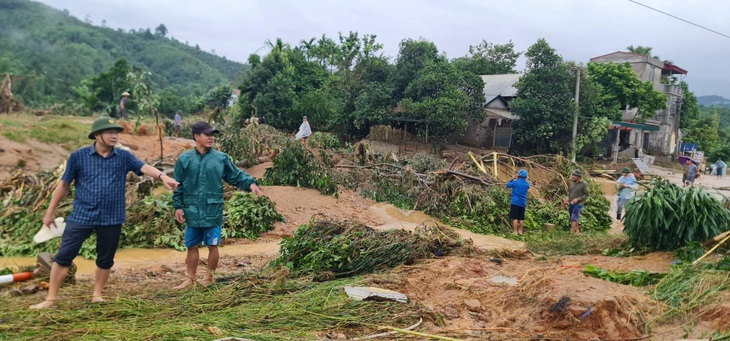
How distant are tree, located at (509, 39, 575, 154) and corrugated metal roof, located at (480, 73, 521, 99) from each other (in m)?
1.97

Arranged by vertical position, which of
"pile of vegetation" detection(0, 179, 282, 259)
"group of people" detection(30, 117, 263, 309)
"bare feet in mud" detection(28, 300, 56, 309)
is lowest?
"pile of vegetation" detection(0, 179, 282, 259)

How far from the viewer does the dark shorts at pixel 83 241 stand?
168 inches

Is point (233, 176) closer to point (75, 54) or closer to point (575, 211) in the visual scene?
point (575, 211)

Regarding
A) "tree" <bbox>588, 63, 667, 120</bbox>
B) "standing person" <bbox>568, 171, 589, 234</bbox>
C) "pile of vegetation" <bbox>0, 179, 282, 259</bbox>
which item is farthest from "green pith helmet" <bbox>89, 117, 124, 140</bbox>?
"tree" <bbox>588, 63, 667, 120</bbox>

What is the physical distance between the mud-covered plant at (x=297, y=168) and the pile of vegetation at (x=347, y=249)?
614cm

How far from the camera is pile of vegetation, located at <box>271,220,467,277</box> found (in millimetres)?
5785

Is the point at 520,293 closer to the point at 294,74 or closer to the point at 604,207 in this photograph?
the point at 604,207

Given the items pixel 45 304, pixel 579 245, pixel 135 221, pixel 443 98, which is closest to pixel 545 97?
pixel 443 98

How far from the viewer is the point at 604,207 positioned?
12.4 m

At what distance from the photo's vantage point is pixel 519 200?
10156 mm

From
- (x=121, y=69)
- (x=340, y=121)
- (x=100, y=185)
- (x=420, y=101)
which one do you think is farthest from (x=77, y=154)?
(x=121, y=69)

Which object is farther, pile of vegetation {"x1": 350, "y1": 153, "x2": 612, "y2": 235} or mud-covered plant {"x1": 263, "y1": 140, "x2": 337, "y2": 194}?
mud-covered plant {"x1": 263, "y1": 140, "x2": 337, "y2": 194}

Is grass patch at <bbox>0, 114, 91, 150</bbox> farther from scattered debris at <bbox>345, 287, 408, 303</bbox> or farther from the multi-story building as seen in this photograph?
the multi-story building

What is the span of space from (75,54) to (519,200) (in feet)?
192
